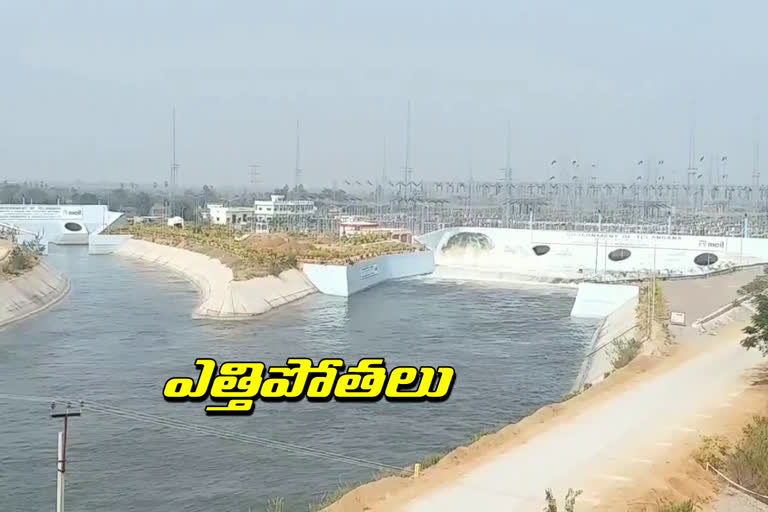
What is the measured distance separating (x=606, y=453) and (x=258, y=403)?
21.6 ft

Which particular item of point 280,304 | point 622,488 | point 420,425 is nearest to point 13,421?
point 420,425

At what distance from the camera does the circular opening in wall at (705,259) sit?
3294 cm

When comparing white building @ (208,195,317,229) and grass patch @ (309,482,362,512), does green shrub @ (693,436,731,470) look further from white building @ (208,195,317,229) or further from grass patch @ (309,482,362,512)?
white building @ (208,195,317,229)

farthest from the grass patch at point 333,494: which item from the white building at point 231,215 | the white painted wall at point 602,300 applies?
the white building at point 231,215

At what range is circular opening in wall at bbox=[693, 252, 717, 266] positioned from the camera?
32938 millimetres

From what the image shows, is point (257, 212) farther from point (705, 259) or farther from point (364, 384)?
point (364, 384)

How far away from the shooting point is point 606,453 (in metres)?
9.32

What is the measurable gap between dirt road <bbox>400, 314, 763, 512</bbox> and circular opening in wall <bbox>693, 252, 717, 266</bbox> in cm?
2027

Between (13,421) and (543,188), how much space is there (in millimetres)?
60867

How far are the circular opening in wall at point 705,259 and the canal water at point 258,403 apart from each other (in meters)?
7.79

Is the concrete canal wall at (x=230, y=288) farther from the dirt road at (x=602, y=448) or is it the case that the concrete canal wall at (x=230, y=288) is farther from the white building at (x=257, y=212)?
the white building at (x=257, y=212)

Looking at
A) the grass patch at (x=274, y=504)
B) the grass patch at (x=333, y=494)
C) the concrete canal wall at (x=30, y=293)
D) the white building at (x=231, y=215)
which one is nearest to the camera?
the grass patch at (x=333, y=494)

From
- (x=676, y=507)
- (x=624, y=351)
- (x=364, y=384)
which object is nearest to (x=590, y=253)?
(x=624, y=351)

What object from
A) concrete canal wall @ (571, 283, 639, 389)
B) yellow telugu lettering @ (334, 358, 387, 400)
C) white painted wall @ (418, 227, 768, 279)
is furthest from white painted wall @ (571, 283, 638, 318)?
yellow telugu lettering @ (334, 358, 387, 400)
